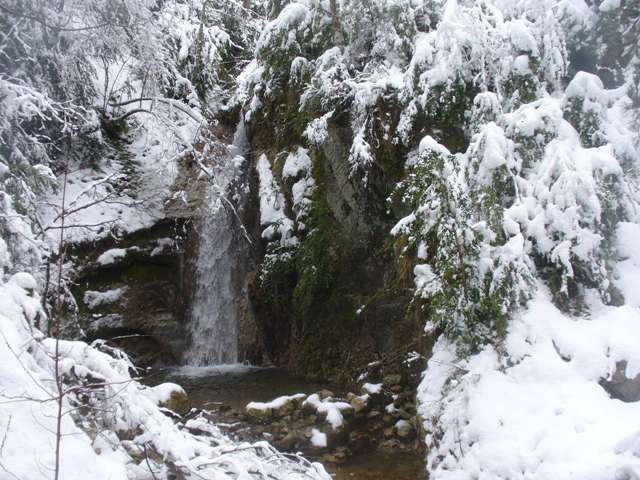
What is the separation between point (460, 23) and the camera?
590cm

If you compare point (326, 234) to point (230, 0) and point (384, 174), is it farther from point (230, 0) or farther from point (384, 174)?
point (230, 0)

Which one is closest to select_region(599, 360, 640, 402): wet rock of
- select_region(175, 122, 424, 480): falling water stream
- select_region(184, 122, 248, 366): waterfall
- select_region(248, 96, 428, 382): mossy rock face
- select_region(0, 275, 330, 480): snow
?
select_region(248, 96, 428, 382): mossy rock face

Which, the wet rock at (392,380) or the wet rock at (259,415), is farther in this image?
the wet rock at (392,380)

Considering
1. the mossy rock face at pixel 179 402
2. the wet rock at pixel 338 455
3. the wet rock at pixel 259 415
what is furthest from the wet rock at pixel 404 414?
the mossy rock face at pixel 179 402

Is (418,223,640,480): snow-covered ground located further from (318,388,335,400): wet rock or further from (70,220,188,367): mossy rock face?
(70,220,188,367): mossy rock face

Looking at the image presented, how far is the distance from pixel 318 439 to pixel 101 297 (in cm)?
503

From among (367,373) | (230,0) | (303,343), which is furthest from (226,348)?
(230,0)

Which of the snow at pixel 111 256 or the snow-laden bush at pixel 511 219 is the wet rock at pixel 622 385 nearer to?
the snow-laden bush at pixel 511 219

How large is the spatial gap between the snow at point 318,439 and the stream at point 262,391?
0.33 meters

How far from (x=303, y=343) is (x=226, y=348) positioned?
5.61ft

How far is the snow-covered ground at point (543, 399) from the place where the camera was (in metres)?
3.90

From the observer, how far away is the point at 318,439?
5.57 m

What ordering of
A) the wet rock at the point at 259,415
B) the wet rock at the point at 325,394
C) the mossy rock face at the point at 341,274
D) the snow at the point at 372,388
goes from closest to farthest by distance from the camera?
the wet rock at the point at 259,415 → the snow at the point at 372,388 → the wet rock at the point at 325,394 → the mossy rock face at the point at 341,274

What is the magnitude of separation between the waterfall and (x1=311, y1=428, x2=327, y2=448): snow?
3.51m
